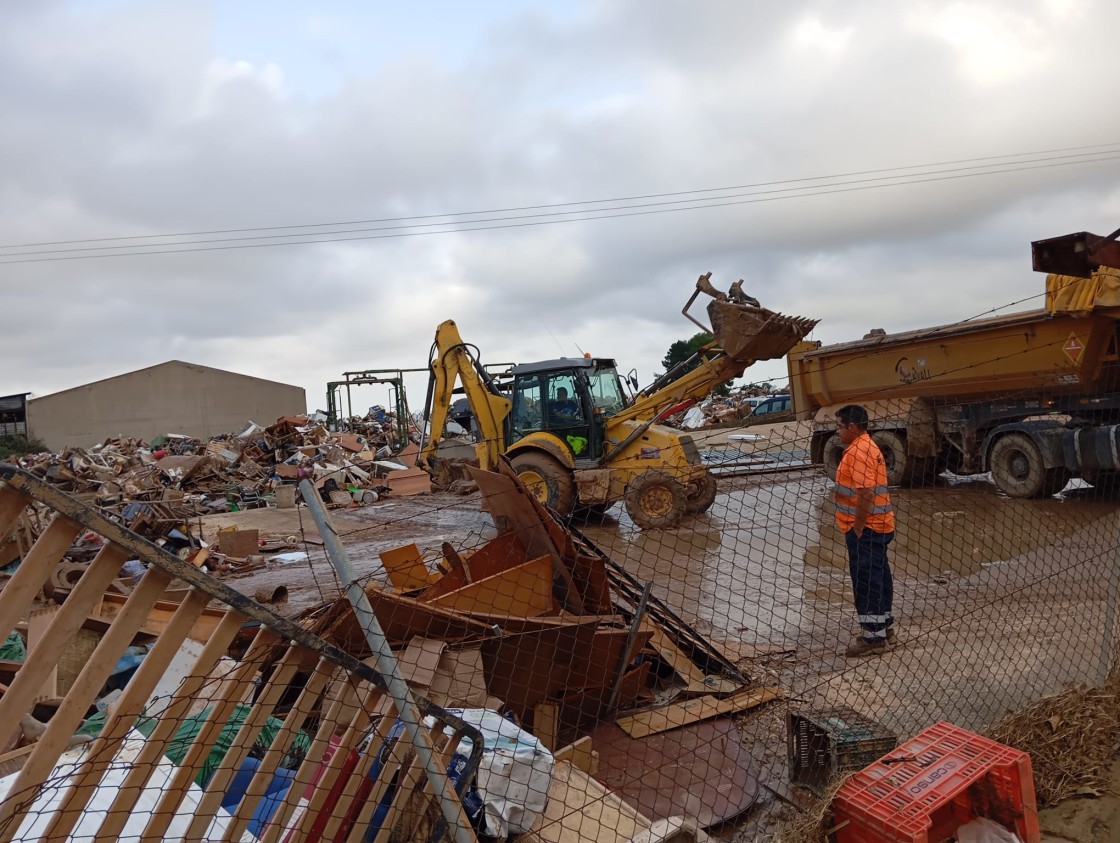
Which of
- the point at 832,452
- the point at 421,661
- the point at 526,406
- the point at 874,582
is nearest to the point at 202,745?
the point at 421,661

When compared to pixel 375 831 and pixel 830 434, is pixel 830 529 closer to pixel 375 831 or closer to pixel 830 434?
pixel 830 434

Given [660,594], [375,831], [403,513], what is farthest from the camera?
[403,513]

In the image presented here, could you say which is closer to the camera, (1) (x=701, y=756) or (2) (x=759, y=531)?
(1) (x=701, y=756)

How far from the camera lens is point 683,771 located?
3.61m

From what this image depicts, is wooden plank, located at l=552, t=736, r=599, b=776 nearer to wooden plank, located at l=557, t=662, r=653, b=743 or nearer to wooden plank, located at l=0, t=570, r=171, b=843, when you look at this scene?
wooden plank, located at l=557, t=662, r=653, b=743

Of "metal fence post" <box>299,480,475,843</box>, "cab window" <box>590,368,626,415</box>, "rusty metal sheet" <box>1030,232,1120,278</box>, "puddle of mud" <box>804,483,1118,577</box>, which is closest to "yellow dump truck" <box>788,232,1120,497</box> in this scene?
"puddle of mud" <box>804,483,1118,577</box>

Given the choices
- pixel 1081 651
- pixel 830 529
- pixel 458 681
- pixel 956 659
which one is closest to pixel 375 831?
pixel 458 681

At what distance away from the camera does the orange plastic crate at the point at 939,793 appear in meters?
2.62

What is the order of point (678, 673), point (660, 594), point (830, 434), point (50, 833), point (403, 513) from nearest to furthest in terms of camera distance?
point (50, 833)
point (678, 673)
point (660, 594)
point (830, 434)
point (403, 513)

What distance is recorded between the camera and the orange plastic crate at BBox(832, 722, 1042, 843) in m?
2.62

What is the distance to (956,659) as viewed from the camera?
15.0 feet

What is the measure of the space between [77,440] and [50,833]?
42.6m

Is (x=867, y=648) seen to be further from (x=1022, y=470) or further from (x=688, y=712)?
(x=1022, y=470)

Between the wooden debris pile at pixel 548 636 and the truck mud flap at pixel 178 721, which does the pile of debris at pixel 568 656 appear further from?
the truck mud flap at pixel 178 721
